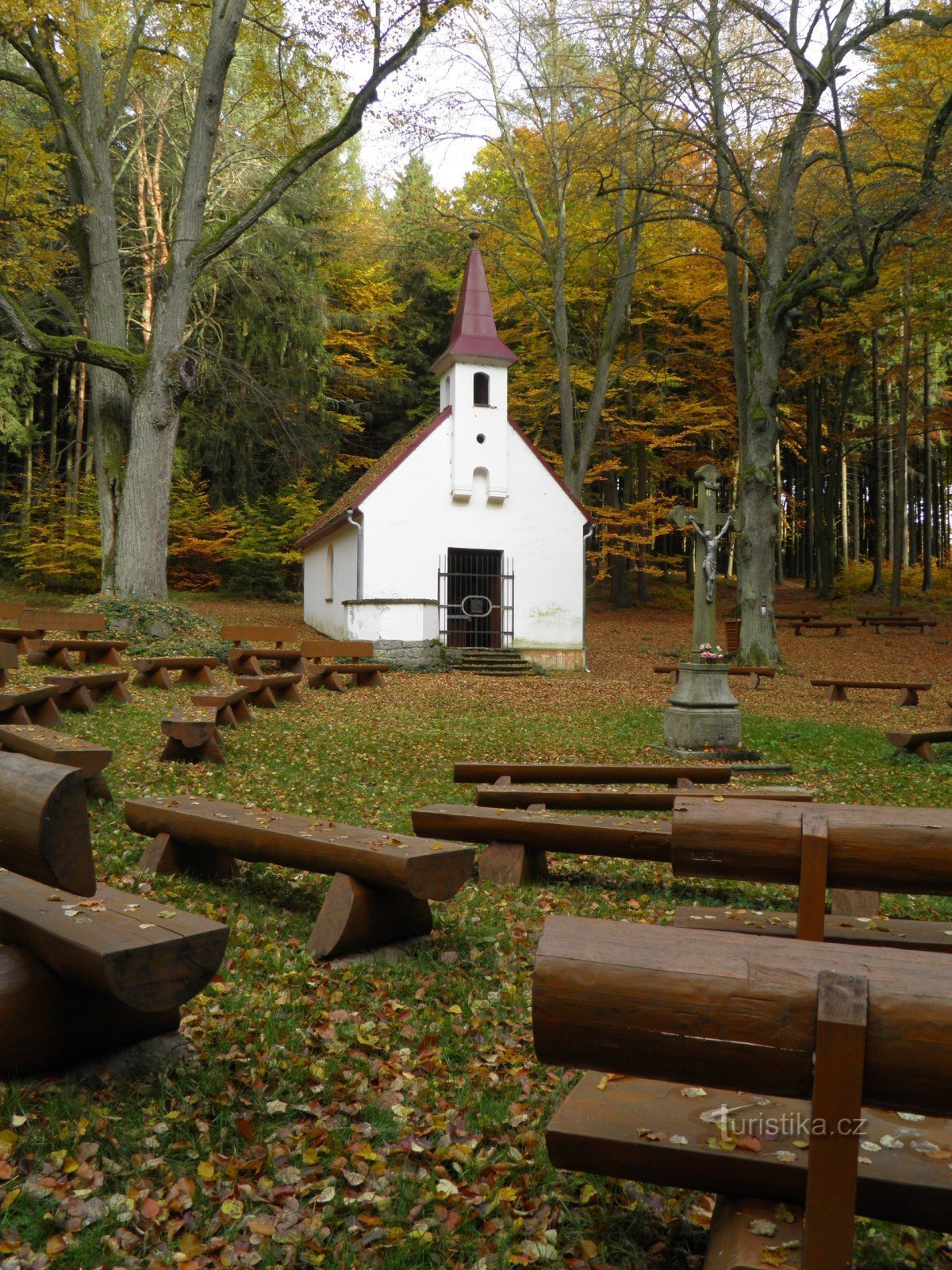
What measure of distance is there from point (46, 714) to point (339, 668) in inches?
252

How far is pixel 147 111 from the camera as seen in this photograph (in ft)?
71.0

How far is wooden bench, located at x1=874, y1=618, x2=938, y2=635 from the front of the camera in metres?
24.1

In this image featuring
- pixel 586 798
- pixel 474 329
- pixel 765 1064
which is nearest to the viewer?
pixel 765 1064

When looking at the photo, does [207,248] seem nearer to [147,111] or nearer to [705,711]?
[147,111]

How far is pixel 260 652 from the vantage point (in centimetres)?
1358

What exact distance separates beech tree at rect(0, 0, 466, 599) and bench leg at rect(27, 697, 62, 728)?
7784mm

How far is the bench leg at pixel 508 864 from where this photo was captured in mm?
5512

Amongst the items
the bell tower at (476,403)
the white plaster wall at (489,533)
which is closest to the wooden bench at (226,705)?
the white plaster wall at (489,533)

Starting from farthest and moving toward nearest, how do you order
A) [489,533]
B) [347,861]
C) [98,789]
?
[489,533], [98,789], [347,861]

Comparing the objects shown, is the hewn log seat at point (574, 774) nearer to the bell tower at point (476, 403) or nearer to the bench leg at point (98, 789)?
the bench leg at point (98, 789)

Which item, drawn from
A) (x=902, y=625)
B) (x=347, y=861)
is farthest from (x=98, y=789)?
(x=902, y=625)

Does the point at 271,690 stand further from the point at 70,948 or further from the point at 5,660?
the point at 70,948

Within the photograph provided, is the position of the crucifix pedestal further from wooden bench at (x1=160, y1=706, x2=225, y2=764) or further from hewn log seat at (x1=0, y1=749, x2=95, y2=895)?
A: hewn log seat at (x1=0, y1=749, x2=95, y2=895)

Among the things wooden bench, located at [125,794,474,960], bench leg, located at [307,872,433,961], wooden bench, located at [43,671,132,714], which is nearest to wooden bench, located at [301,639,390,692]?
wooden bench, located at [43,671,132,714]
